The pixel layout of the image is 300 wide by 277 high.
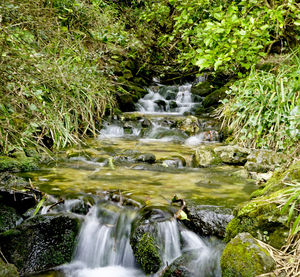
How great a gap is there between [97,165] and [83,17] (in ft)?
12.8

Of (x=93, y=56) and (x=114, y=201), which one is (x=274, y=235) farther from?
(x=93, y=56)

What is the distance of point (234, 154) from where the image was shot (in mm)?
4977

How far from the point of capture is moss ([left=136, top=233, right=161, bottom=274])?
260 cm

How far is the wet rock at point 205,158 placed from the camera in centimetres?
491

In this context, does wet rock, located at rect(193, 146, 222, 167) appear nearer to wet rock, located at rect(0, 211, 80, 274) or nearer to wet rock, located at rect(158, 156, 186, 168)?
wet rock, located at rect(158, 156, 186, 168)

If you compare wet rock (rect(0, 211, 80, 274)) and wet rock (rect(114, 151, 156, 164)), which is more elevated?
wet rock (rect(114, 151, 156, 164))

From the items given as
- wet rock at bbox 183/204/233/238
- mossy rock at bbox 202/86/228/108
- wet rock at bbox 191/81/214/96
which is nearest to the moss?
wet rock at bbox 183/204/233/238

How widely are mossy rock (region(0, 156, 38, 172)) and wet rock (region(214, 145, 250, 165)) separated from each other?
3159 millimetres

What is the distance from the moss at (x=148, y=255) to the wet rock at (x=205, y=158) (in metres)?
2.46

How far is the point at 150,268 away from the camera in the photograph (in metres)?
2.61

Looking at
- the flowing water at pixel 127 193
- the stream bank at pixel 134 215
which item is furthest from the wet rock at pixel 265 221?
the flowing water at pixel 127 193

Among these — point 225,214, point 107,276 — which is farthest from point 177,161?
point 107,276

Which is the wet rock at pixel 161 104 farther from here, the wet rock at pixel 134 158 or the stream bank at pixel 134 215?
the stream bank at pixel 134 215

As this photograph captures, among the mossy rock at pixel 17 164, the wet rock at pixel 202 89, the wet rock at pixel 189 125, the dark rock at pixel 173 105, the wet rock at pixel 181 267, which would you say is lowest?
the wet rock at pixel 181 267
